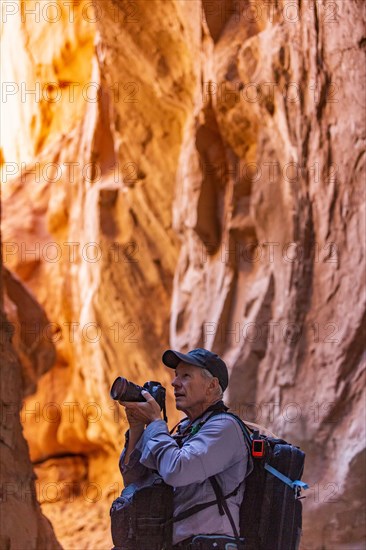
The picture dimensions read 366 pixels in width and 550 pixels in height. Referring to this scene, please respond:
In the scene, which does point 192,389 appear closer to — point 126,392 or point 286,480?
point 126,392

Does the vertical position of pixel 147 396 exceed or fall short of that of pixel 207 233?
it falls short

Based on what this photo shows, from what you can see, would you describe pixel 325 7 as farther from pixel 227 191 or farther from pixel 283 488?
pixel 283 488

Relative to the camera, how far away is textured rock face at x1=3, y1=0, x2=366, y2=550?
19.1 ft

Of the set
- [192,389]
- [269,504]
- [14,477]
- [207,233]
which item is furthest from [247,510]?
[207,233]

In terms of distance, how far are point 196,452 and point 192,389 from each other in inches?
11.4

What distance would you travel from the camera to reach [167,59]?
8250 mm

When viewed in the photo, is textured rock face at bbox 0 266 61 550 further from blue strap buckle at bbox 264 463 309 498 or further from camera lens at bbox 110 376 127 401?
blue strap buckle at bbox 264 463 309 498

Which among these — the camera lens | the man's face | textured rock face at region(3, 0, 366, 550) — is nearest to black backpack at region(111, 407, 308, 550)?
the man's face

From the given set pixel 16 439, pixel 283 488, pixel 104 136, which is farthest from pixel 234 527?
pixel 104 136

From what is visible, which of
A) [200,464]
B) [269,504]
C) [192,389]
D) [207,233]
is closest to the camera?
[200,464]

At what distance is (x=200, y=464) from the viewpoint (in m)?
2.35

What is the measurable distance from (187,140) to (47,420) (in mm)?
5479

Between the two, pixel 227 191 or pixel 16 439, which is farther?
pixel 227 191

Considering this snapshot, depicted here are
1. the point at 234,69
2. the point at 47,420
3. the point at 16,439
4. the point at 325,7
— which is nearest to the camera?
the point at 16,439
